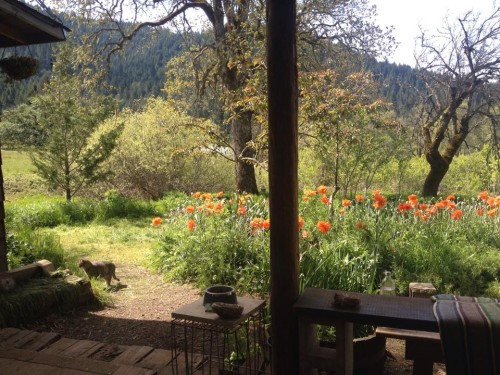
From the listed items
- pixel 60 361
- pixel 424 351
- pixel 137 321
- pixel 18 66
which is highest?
pixel 18 66

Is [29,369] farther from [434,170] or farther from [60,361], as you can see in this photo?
[434,170]

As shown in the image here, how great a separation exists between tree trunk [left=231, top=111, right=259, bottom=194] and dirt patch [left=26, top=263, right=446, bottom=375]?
5.84 m

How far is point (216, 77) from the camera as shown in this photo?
11.6 m

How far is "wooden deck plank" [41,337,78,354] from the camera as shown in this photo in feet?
10.5

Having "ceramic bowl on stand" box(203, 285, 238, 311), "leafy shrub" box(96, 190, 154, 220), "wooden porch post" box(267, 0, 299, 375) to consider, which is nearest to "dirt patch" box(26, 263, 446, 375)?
"wooden porch post" box(267, 0, 299, 375)

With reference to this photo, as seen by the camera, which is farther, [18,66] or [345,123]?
[345,123]

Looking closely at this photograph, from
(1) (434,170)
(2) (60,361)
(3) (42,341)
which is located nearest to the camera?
(2) (60,361)

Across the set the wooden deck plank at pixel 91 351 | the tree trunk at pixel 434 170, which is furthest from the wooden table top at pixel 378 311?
the tree trunk at pixel 434 170

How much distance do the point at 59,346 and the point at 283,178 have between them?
2207 mm

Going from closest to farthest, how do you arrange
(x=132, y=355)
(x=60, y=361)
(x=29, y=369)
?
(x=29, y=369) < (x=60, y=361) < (x=132, y=355)

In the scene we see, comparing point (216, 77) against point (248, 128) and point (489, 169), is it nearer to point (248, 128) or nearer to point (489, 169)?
point (248, 128)

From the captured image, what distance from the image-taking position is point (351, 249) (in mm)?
4555

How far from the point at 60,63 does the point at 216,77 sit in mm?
3644

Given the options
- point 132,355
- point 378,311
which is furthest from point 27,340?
point 378,311
